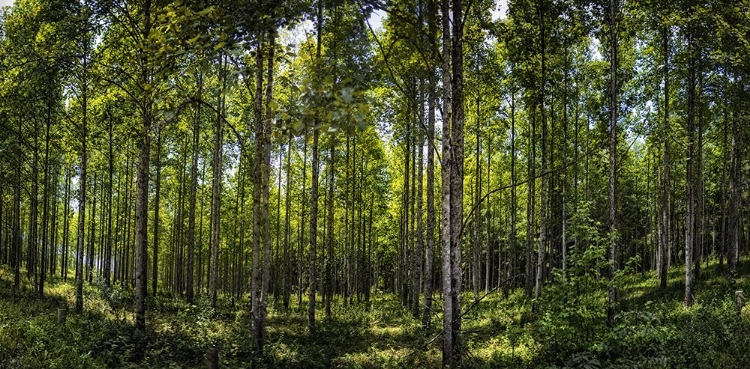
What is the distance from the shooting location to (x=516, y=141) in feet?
82.9

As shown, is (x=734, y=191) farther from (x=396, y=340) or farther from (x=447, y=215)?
(x=447, y=215)

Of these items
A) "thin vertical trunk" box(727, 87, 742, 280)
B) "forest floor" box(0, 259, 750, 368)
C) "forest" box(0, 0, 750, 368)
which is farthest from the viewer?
"thin vertical trunk" box(727, 87, 742, 280)

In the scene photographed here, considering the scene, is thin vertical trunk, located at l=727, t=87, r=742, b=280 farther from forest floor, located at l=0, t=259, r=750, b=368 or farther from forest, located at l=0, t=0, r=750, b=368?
forest floor, located at l=0, t=259, r=750, b=368

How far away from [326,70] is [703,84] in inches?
713

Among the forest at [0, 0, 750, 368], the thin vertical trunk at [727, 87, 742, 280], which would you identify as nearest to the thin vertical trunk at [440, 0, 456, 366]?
the forest at [0, 0, 750, 368]

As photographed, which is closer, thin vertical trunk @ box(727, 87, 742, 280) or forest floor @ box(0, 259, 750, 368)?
forest floor @ box(0, 259, 750, 368)

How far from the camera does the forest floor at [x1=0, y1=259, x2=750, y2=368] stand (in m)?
8.93

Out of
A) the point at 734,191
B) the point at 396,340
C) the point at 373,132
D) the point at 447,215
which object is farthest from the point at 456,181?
the point at 734,191

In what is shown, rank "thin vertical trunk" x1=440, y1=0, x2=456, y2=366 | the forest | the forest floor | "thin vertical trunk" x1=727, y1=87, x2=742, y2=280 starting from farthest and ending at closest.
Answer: "thin vertical trunk" x1=727, y1=87, x2=742, y2=280
the forest floor
"thin vertical trunk" x1=440, y1=0, x2=456, y2=366
the forest

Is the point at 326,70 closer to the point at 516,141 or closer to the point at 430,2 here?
the point at 430,2

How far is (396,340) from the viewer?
13.9m

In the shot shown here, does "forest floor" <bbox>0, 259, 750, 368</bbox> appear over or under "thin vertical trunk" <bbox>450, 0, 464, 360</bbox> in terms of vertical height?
under

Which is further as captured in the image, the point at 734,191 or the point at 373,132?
the point at 373,132

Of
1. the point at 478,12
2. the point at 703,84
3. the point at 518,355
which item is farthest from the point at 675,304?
the point at 478,12
